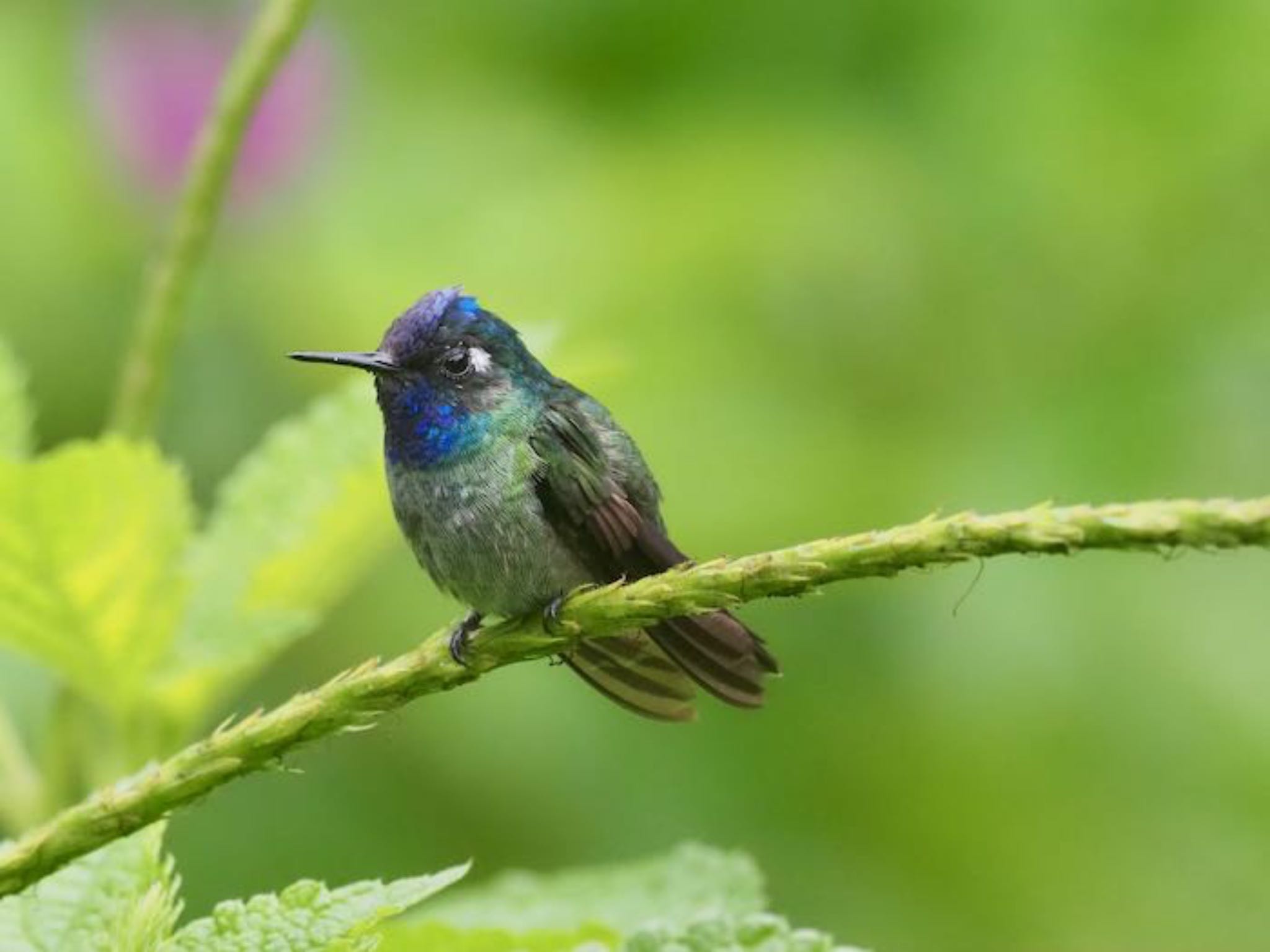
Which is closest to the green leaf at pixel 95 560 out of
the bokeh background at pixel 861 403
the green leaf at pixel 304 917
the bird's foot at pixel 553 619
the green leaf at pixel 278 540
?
the green leaf at pixel 278 540

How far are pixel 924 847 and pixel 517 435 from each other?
8.51 ft

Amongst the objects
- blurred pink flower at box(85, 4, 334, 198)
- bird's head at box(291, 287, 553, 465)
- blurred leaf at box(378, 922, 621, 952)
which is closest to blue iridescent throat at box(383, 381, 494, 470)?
bird's head at box(291, 287, 553, 465)

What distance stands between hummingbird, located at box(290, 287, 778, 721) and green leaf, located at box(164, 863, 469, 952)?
2.68ft

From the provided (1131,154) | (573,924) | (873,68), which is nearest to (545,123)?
(873,68)

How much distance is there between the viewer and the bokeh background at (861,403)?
4934mm

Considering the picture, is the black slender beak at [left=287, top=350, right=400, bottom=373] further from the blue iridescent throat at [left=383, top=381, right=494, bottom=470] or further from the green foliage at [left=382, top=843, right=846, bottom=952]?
the green foliage at [left=382, top=843, right=846, bottom=952]

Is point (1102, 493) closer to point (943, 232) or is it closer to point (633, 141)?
point (943, 232)

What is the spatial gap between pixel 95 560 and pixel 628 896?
0.76 m

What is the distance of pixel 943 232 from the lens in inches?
221

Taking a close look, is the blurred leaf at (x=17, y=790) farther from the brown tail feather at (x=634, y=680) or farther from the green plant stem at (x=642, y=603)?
the green plant stem at (x=642, y=603)

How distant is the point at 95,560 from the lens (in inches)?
92.2

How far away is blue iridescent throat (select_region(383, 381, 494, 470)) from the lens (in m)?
2.74

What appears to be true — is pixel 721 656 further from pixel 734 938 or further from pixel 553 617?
pixel 734 938

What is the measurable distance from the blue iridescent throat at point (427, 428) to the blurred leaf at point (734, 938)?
1.14 meters
